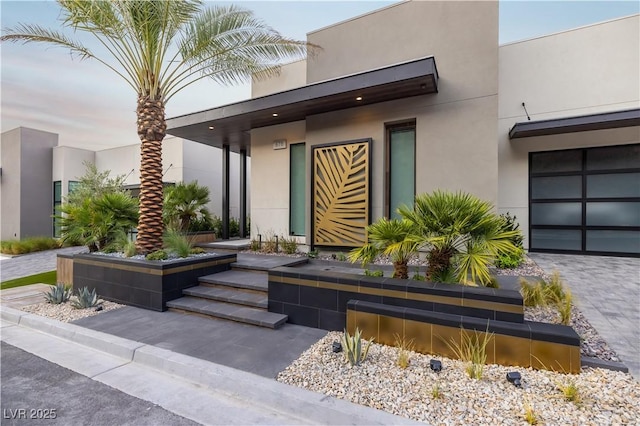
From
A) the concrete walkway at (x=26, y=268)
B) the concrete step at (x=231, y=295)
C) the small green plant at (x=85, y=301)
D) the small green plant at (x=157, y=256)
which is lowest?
the concrete walkway at (x=26, y=268)

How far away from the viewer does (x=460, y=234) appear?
3.84 m

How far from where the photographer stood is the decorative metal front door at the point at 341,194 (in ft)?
25.7

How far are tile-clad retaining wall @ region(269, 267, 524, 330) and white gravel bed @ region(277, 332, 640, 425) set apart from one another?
0.61m

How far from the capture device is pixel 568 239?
962 centimetres

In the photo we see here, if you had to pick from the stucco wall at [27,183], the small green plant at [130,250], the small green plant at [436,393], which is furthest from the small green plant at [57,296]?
the stucco wall at [27,183]

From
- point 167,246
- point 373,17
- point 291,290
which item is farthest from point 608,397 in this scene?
point 373,17

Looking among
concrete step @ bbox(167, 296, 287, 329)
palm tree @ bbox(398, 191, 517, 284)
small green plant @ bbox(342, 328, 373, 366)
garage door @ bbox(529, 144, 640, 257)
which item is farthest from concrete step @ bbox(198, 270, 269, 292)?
garage door @ bbox(529, 144, 640, 257)

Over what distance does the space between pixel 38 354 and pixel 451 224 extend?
18.5ft

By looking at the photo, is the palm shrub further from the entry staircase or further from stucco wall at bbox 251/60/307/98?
stucco wall at bbox 251/60/307/98

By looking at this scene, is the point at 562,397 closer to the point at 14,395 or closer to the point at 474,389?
the point at 474,389

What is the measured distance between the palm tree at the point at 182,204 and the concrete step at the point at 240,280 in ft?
18.1

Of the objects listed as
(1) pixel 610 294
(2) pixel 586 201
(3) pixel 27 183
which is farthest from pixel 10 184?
(2) pixel 586 201

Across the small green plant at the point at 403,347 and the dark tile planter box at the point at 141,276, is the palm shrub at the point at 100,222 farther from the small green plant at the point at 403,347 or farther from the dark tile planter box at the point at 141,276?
the small green plant at the point at 403,347

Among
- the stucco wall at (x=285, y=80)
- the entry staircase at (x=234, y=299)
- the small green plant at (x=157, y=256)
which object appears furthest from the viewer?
the stucco wall at (x=285, y=80)
